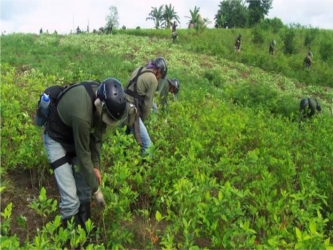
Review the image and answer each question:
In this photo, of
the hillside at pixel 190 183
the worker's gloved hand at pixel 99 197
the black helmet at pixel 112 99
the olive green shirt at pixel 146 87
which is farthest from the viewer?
the olive green shirt at pixel 146 87

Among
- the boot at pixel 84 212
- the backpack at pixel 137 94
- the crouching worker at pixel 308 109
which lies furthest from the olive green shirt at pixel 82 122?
the crouching worker at pixel 308 109

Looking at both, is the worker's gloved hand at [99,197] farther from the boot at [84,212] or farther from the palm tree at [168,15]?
the palm tree at [168,15]

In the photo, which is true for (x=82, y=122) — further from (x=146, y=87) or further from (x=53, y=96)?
(x=146, y=87)

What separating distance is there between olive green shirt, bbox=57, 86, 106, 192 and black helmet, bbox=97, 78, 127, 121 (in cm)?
16

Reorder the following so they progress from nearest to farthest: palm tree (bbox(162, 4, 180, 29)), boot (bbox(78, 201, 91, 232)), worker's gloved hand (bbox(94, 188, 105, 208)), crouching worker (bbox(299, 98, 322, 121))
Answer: worker's gloved hand (bbox(94, 188, 105, 208)) < boot (bbox(78, 201, 91, 232)) < crouching worker (bbox(299, 98, 322, 121)) < palm tree (bbox(162, 4, 180, 29))

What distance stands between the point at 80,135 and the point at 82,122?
126 millimetres

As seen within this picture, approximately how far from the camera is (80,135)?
10.4 ft

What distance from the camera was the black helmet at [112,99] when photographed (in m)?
3.11

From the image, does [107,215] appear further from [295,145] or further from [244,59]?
[244,59]

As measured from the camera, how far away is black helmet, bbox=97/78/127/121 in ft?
10.2

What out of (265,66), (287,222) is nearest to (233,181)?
(287,222)

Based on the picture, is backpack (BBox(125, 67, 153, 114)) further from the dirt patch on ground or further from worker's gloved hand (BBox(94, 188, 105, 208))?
worker's gloved hand (BBox(94, 188, 105, 208))

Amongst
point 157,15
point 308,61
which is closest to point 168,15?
point 157,15

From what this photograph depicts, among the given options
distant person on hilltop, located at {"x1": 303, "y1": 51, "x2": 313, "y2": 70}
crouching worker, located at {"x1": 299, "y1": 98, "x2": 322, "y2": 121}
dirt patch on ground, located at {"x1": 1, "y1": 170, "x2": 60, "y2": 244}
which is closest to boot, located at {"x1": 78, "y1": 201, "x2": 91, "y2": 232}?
dirt patch on ground, located at {"x1": 1, "y1": 170, "x2": 60, "y2": 244}
